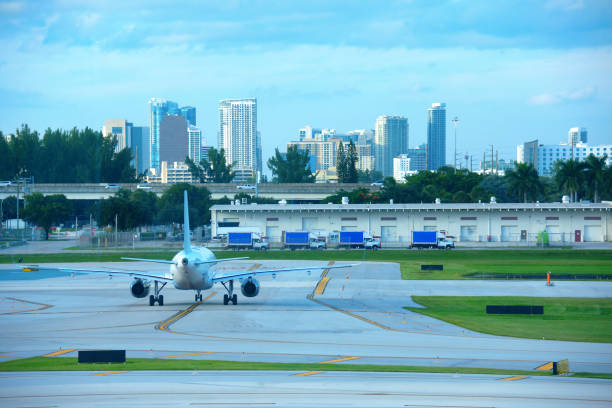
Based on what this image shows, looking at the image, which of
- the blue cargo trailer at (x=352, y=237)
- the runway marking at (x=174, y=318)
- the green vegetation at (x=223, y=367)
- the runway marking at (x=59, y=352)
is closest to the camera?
the green vegetation at (x=223, y=367)

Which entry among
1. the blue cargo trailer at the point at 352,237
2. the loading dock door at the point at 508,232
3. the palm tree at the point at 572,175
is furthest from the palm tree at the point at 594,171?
the blue cargo trailer at the point at 352,237

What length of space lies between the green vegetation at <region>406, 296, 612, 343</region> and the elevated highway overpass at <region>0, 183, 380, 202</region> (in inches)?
4673

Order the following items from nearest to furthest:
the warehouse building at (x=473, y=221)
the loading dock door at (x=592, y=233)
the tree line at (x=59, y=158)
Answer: the warehouse building at (x=473, y=221)
the loading dock door at (x=592, y=233)
the tree line at (x=59, y=158)

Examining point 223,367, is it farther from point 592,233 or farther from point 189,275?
point 592,233

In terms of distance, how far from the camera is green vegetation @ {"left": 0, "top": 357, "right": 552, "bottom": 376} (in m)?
26.8

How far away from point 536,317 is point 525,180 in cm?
10321

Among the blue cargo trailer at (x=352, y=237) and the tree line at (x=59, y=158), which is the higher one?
the tree line at (x=59, y=158)

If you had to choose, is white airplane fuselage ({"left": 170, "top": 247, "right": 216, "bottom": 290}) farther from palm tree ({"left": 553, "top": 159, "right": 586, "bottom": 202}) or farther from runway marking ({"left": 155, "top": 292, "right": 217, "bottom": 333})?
palm tree ({"left": 553, "top": 159, "right": 586, "bottom": 202})

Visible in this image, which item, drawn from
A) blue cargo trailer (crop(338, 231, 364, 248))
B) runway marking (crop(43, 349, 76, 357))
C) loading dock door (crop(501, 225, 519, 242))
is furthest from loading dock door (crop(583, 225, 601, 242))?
runway marking (crop(43, 349, 76, 357))

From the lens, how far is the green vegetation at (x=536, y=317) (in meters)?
36.6

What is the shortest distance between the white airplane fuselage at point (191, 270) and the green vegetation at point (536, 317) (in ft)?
46.2

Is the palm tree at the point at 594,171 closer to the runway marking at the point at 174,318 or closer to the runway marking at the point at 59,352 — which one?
the runway marking at the point at 174,318

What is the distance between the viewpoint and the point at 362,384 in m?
24.2

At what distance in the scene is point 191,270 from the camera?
42.6m
